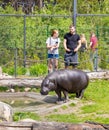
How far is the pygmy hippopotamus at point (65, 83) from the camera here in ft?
42.0

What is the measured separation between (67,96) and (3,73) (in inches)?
187

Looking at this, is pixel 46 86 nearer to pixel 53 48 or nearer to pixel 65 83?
pixel 65 83

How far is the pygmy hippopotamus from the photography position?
504 inches

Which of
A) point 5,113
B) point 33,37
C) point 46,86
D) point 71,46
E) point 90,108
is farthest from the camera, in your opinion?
point 33,37

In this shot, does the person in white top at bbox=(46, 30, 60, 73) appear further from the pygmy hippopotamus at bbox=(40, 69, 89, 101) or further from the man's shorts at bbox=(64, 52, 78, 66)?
the pygmy hippopotamus at bbox=(40, 69, 89, 101)

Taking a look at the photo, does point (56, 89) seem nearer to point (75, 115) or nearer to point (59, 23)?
point (75, 115)

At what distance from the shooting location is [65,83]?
13.1 metres

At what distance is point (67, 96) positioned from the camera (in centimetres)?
1316

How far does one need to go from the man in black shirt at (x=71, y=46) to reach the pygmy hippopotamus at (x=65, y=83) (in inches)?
79.2

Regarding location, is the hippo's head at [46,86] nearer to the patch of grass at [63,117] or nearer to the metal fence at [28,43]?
the patch of grass at [63,117]

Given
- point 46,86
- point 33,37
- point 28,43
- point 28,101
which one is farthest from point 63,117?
point 33,37

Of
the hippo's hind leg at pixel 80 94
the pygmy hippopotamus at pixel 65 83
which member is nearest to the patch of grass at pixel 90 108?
the pygmy hippopotamus at pixel 65 83

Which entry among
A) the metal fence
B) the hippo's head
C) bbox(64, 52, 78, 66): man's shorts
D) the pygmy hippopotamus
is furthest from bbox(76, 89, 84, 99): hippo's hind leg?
the metal fence

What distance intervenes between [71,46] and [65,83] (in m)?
2.50
